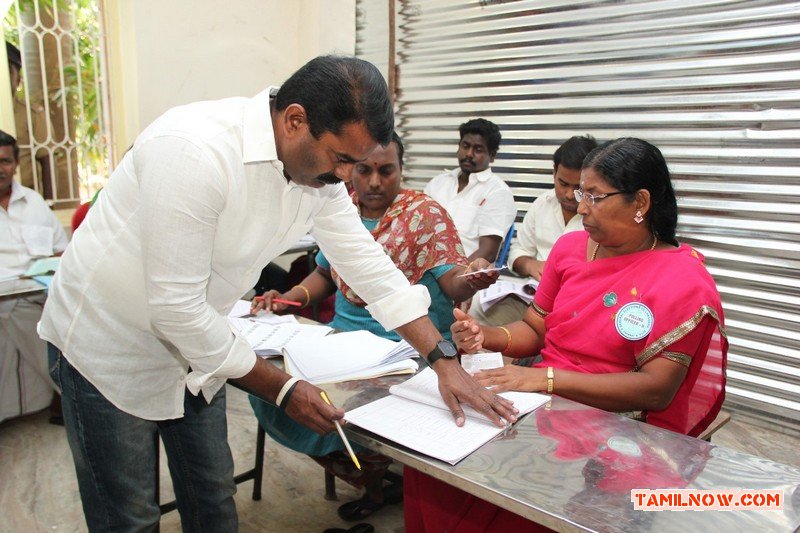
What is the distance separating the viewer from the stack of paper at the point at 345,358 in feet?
5.54

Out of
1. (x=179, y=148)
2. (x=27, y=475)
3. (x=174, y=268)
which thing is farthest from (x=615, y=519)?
(x=27, y=475)

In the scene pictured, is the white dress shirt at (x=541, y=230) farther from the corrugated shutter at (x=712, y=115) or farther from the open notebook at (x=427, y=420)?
the open notebook at (x=427, y=420)

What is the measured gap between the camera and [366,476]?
7.69 feet

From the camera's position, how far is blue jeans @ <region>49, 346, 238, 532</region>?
57.1 inches

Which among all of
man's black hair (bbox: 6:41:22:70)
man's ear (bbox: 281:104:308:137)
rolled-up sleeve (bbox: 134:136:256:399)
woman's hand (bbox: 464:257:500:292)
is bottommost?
woman's hand (bbox: 464:257:500:292)

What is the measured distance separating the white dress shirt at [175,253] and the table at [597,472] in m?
0.45

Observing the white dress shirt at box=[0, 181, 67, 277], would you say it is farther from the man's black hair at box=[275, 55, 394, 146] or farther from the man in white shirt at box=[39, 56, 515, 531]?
the man's black hair at box=[275, 55, 394, 146]

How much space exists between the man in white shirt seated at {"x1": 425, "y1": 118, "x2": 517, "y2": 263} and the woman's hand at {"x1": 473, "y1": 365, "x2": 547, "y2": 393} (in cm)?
215

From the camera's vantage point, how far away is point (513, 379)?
1.62 m

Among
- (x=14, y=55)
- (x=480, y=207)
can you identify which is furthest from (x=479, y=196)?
(x=14, y=55)

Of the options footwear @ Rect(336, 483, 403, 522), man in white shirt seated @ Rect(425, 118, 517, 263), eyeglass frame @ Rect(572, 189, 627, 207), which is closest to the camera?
eyeglass frame @ Rect(572, 189, 627, 207)

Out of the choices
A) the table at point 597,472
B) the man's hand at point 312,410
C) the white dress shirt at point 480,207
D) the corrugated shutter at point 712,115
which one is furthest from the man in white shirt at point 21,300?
the corrugated shutter at point 712,115

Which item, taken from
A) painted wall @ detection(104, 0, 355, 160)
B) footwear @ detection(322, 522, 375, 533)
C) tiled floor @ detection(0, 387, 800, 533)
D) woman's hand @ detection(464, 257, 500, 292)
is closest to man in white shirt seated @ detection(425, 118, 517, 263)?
painted wall @ detection(104, 0, 355, 160)

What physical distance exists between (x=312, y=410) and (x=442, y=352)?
39cm
